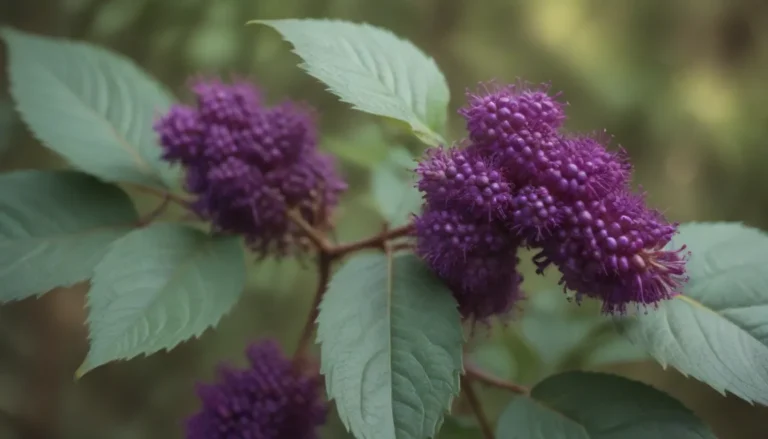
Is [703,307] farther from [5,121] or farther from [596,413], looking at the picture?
[5,121]

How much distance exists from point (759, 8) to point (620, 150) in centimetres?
83

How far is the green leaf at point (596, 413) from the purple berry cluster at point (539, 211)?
0.11 metres

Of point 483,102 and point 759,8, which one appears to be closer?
point 483,102

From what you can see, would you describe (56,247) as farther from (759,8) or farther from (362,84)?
(759,8)

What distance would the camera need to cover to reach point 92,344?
1.67 feet

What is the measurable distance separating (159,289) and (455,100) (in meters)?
0.82

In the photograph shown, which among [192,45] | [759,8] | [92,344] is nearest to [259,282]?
[192,45]

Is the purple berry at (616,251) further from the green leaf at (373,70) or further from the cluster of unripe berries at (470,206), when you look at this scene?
the green leaf at (373,70)

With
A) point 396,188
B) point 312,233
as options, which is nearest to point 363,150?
point 396,188

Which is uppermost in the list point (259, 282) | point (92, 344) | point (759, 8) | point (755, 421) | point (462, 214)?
point (759, 8)

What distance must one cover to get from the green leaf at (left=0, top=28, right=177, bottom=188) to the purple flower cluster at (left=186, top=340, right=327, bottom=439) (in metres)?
0.23

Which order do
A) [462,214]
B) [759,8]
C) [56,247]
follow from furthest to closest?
1. [759,8]
2. [56,247]
3. [462,214]

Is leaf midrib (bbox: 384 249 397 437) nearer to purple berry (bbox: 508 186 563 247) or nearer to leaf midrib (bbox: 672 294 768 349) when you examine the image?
purple berry (bbox: 508 186 563 247)

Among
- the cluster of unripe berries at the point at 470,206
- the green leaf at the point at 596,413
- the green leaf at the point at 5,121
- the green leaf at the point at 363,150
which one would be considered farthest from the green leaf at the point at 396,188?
the green leaf at the point at 5,121
